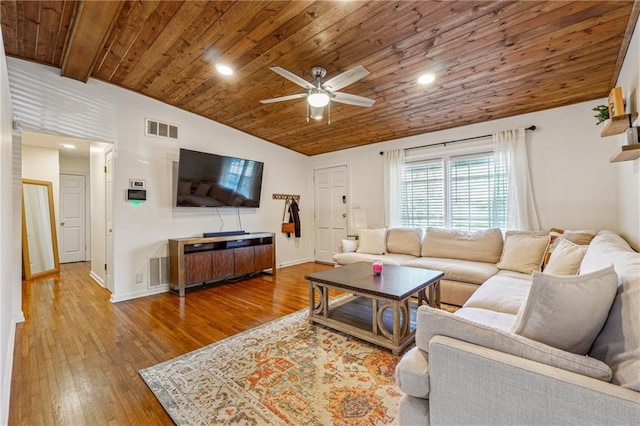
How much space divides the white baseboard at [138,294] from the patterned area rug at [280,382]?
2.08 m

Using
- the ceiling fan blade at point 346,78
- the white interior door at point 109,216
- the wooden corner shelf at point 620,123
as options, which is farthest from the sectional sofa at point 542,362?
the white interior door at point 109,216

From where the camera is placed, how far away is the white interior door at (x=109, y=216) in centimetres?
388

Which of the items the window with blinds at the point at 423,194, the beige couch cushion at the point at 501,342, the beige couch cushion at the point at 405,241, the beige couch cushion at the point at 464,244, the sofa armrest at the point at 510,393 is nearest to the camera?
the sofa armrest at the point at 510,393

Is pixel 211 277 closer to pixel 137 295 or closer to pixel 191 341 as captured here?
pixel 137 295

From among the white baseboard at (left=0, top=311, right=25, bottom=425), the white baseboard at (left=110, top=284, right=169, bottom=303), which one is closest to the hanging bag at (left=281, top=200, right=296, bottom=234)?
the white baseboard at (left=110, top=284, right=169, bottom=303)

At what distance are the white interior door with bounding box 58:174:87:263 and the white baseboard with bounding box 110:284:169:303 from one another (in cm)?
394

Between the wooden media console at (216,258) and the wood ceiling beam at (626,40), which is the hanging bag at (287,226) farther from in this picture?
the wood ceiling beam at (626,40)

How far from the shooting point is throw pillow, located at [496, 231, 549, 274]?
314cm

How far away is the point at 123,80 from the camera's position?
11.8ft

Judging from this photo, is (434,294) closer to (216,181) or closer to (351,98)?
(351,98)

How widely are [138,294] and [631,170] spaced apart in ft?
18.3

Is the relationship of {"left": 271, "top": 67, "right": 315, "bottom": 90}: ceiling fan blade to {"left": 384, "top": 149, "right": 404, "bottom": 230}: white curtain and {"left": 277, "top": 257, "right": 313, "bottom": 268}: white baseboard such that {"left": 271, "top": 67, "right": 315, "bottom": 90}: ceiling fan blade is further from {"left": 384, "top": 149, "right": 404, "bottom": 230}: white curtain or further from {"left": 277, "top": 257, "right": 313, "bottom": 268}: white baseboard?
{"left": 277, "top": 257, "right": 313, "bottom": 268}: white baseboard

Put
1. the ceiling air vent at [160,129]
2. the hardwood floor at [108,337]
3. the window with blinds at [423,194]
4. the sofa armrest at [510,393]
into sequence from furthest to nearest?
the window with blinds at [423,194] < the ceiling air vent at [160,129] < the hardwood floor at [108,337] < the sofa armrest at [510,393]

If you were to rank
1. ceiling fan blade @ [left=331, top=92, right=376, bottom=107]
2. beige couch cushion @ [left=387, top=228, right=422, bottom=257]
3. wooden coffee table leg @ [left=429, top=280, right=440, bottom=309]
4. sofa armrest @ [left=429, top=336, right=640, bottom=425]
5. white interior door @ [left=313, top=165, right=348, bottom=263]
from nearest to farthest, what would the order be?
sofa armrest @ [left=429, top=336, right=640, bottom=425] → ceiling fan blade @ [left=331, top=92, right=376, bottom=107] → wooden coffee table leg @ [left=429, top=280, right=440, bottom=309] → beige couch cushion @ [left=387, top=228, right=422, bottom=257] → white interior door @ [left=313, top=165, right=348, bottom=263]
